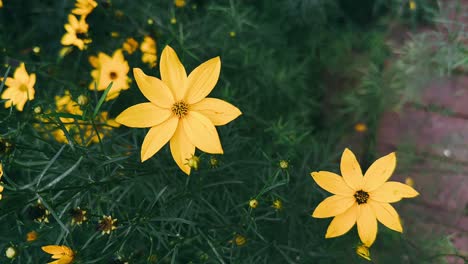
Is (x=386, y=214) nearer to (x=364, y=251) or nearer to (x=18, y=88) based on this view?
(x=364, y=251)

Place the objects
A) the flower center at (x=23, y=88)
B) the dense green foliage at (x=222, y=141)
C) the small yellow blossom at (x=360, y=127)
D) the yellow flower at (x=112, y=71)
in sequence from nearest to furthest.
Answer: the dense green foliage at (x=222, y=141) → the flower center at (x=23, y=88) → the yellow flower at (x=112, y=71) → the small yellow blossom at (x=360, y=127)

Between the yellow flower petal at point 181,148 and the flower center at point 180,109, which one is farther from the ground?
the flower center at point 180,109

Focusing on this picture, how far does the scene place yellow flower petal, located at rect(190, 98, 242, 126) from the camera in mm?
827

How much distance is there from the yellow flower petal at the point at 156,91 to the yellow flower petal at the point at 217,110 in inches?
2.0

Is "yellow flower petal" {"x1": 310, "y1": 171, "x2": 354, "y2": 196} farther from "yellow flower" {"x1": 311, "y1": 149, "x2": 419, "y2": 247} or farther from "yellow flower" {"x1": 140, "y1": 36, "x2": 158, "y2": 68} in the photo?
"yellow flower" {"x1": 140, "y1": 36, "x2": 158, "y2": 68}

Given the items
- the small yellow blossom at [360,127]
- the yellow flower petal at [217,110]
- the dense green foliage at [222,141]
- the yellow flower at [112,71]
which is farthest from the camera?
the small yellow blossom at [360,127]

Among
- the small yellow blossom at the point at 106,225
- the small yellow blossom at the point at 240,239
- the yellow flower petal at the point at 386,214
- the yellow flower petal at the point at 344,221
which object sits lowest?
the small yellow blossom at the point at 240,239

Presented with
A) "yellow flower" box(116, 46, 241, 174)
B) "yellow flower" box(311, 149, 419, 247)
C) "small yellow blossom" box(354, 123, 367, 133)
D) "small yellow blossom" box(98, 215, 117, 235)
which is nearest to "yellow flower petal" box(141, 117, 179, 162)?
"yellow flower" box(116, 46, 241, 174)

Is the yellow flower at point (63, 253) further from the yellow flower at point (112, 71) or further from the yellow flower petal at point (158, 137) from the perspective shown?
the yellow flower at point (112, 71)

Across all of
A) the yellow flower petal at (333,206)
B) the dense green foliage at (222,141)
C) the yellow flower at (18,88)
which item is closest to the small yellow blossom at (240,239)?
the dense green foliage at (222,141)

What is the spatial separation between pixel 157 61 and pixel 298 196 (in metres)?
0.55

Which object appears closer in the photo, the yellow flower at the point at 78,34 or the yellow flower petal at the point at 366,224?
the yellow flower petal at the point at 366,224

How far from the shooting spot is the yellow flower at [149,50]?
4.09ft

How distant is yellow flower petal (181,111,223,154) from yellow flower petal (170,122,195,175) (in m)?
0.01
